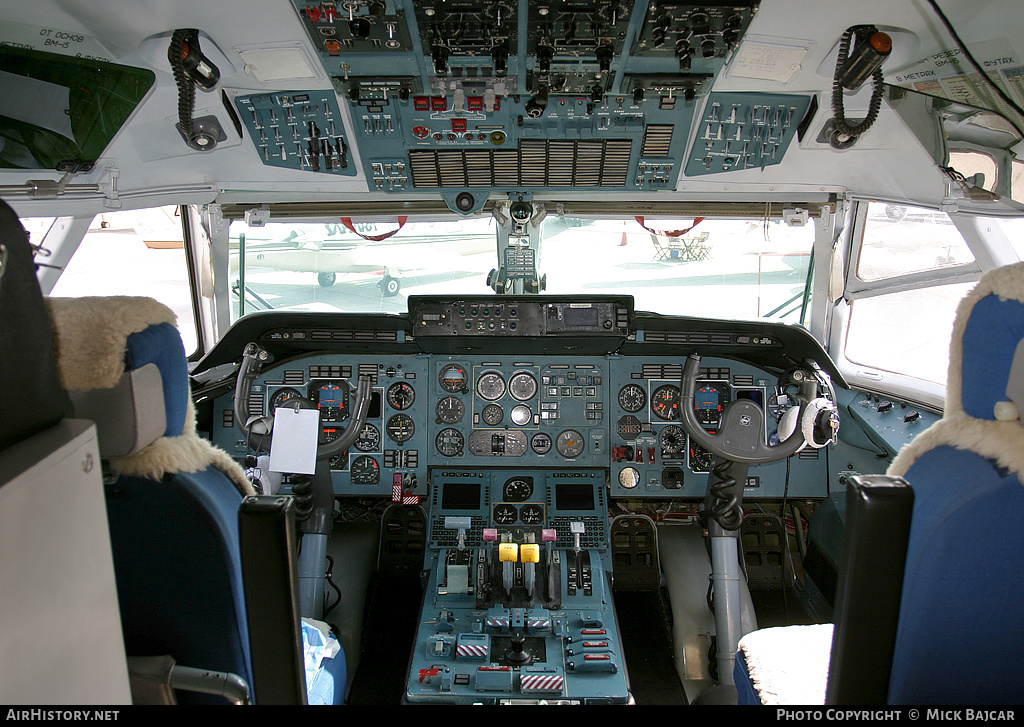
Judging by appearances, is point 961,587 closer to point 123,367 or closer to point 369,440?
point 123,367

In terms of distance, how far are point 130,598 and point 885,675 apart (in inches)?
56.8

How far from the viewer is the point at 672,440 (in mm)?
3492

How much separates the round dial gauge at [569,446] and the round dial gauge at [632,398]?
335mm

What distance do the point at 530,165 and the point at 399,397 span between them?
147cm

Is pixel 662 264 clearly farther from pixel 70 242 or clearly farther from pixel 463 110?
pixel 70 242

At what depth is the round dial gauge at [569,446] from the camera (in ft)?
11.5

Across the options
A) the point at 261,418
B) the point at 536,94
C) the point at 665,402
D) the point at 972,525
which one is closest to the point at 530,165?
the point at 536,94

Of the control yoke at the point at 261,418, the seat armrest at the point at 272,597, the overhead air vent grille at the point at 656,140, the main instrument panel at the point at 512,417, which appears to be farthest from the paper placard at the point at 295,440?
the overhead air vent grille at the point at 656,140

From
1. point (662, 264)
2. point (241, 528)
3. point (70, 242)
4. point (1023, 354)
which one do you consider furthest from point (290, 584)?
point (662, 264)

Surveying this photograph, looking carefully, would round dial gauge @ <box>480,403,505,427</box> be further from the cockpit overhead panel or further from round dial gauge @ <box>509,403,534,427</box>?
the cockpit overhead panel

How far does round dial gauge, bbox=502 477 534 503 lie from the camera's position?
3.46 metres

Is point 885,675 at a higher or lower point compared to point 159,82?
lower

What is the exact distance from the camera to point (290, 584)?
0.98m

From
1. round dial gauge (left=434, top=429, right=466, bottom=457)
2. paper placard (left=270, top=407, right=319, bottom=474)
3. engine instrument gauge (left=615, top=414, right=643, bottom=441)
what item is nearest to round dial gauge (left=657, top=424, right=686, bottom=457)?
engine instrument gauge (left=615, top=414, right=643, bottom=441)
